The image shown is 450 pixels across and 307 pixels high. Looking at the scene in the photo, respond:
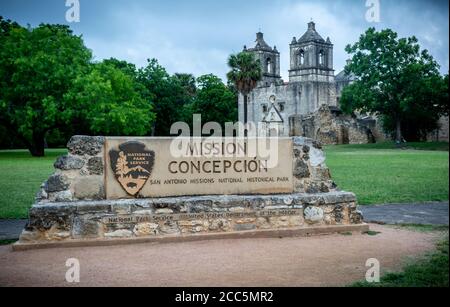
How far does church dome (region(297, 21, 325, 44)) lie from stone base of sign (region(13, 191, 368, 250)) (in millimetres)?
59456

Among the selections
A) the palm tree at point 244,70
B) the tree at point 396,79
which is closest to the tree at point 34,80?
the palm tree at point 244,70

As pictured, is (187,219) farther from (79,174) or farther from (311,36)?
(311,36)

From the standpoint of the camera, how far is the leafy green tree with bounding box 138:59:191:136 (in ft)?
186

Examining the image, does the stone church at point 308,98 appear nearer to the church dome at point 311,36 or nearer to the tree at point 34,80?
the church dome at point 311,36

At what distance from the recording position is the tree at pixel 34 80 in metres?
31.5

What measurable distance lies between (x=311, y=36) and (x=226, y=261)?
62.6m

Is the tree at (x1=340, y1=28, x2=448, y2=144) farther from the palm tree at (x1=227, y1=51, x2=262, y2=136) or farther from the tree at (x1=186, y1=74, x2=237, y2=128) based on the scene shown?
the tree at (x1=186, y1=74, x2=237, y2=128)

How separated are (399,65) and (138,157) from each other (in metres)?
38.4

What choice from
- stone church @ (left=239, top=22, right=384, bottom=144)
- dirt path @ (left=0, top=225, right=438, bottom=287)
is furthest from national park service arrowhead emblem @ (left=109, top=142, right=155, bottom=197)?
stone church @ (left=239, top=22, right=384, bottom=144)

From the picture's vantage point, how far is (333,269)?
571 cm

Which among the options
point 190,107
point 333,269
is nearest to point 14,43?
point 190,107

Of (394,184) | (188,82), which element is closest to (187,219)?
(394,184)

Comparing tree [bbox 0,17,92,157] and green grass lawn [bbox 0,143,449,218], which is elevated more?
tree [bbox 0,17,92,157]
